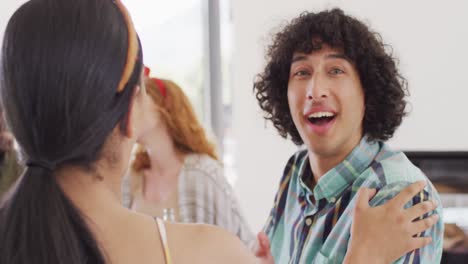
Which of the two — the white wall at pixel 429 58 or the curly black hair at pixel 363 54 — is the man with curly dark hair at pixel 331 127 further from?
the white wall at pixel 429 58

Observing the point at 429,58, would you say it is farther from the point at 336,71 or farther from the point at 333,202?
the point at 333,202

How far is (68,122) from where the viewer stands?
0.74m

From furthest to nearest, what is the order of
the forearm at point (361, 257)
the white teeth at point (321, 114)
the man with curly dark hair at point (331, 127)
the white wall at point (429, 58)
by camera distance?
the white wall at point (429, 58), the white teeth at point (321, 114), the man with curly dark hair at point (331, 127), the forearm at point (361, 257)

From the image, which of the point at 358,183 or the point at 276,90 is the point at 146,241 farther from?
the point at 276,90

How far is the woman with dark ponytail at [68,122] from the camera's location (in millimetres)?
739

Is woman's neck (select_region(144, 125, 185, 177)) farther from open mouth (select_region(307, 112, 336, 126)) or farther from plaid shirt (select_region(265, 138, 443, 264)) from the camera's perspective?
open mouth (select_region(307, 112, 336, 126))

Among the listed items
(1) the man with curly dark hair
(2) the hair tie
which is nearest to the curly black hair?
(1) the man with curly dark hair

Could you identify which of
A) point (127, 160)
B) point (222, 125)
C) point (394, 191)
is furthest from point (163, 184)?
point (222, 125)

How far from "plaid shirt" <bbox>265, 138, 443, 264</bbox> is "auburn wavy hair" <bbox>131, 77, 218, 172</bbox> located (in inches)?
26.3

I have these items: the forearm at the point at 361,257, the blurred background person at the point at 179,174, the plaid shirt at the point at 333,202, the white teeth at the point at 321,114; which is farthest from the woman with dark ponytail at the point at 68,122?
the blurred background person at the point at 179,174

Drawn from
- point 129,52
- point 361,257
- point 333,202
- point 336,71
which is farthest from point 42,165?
point 336,71

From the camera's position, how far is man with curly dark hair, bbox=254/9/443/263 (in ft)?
4.71

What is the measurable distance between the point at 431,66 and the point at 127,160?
236cm

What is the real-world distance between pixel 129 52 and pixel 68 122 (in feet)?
0.42
